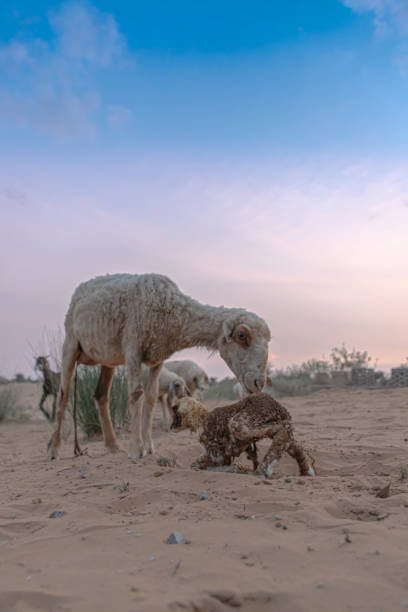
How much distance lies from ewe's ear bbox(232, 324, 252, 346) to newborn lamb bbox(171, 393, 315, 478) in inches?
30.3

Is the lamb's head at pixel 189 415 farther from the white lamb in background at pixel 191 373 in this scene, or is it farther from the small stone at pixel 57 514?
the white lamb in background at pixel 191 373

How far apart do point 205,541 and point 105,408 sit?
4537 millimetres

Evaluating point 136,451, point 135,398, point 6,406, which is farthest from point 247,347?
point 6,406

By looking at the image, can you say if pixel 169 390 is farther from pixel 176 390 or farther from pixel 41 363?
pixel 41 363

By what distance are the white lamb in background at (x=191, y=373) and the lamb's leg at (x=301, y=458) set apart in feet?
27.7

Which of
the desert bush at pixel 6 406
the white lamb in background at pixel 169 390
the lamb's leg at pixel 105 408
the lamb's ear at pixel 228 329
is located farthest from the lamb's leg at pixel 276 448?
the desert bush at pixel 6 406

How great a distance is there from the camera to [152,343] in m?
5.62

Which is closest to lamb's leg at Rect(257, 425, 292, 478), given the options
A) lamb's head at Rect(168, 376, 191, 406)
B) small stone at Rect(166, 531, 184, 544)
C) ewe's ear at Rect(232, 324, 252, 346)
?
ewe's ear at Rect(232, 324, 252, 346)

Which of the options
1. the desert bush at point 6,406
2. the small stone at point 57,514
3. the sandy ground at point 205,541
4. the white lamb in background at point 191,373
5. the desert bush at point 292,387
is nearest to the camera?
the sandy ground at point 205,541

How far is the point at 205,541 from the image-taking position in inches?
103

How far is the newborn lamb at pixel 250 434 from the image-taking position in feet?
13.3

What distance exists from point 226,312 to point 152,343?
0.93m

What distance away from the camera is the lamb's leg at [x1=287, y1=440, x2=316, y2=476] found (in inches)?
163

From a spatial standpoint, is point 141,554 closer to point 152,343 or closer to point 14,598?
point 14,598
